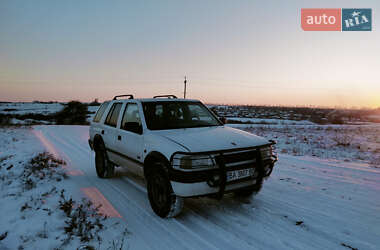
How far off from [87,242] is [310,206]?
3549 mm

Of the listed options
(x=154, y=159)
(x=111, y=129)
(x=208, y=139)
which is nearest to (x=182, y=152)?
(x=208, y=139)

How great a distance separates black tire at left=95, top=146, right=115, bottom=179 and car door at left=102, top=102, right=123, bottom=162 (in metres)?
0.21

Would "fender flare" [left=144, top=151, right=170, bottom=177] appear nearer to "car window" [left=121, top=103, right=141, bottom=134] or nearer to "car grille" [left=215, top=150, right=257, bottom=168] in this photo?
"car window" [left=121, top=103, right=141, bottom=134]

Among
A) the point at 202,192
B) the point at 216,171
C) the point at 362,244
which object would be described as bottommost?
the point at 362,244

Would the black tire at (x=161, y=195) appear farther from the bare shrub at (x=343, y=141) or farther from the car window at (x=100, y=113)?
the bare shrub at (x=343, y=141)

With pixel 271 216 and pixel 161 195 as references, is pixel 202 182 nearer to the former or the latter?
pixel 161 195

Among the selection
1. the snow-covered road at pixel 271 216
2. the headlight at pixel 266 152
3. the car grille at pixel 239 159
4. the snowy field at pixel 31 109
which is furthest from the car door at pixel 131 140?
the snowy field at pixel 31 109

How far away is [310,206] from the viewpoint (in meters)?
4.11

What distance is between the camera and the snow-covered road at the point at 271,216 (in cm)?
305

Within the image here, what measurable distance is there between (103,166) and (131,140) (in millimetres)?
1780

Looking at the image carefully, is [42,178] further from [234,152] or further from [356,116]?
[356,116]

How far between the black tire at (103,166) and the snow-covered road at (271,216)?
22 centimetres

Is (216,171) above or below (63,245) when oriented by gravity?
above

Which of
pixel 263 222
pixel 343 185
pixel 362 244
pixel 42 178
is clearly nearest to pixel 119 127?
pixel 42 178
